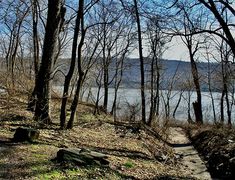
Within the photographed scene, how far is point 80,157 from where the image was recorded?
962 cm

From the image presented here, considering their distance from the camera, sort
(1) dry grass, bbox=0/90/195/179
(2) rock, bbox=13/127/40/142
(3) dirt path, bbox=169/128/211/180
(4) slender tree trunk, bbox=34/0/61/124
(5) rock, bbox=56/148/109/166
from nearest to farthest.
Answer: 1. (1) dry grass, bbox=0/90/195/179
2. (5) rock, bbox=56/148/109/166
3. (2) rock, bbox=13/127/40/142
4. (3) dirt path, bbox=169/128/211/180
5. (4) slender tree trunk, bbox=34/0/61/124

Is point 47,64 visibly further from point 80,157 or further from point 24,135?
point 80,157

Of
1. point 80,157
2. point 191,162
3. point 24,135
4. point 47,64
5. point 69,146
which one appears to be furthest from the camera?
point 191,162

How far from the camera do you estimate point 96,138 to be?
49.9 feet

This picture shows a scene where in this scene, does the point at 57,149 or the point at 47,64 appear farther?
the point at 47,64

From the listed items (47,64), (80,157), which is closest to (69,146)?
(80,157)

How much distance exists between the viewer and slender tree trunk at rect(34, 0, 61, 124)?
1520cm

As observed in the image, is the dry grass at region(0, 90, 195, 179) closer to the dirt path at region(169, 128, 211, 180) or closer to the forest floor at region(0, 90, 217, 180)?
the forest floor at region(0, 90, 217, 180)

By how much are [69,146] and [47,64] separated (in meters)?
4.75

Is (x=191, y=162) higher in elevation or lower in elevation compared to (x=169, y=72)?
lower

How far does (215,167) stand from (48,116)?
24.3 feet

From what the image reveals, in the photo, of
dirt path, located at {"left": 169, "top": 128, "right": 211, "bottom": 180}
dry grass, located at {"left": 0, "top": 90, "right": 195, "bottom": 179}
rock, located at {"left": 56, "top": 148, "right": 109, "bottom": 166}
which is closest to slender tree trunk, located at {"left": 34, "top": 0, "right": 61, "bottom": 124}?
dry grass, located at {"left": 0, "top": 90, "right": 195, "bottom": 179}

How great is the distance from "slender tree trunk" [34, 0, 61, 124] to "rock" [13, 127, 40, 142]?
3.90m

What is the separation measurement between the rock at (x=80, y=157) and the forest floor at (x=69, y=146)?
Answer: 0.71 feet
